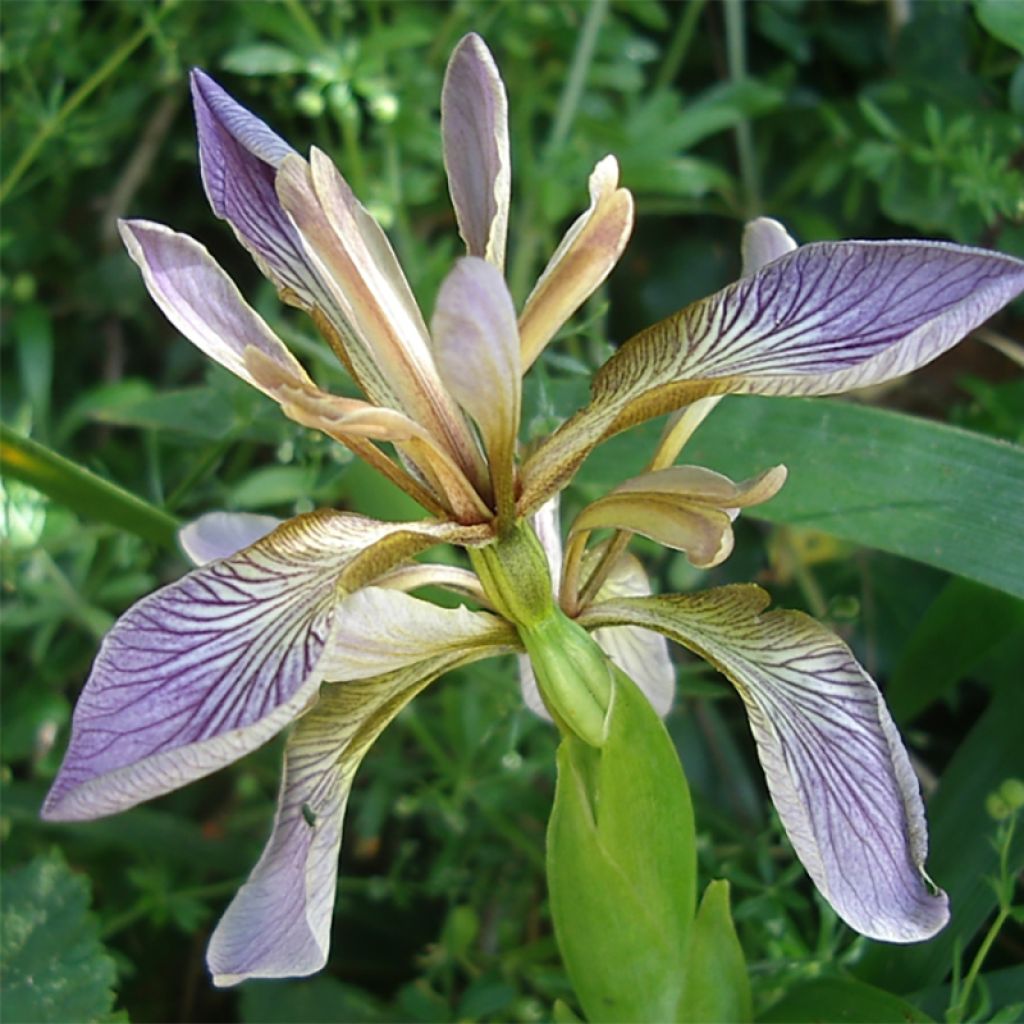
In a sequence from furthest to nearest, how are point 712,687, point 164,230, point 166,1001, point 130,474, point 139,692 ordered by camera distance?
1. point 130,474
2. point 166,1001
3. point 712,687
4. point 164,230
5. point 139,692

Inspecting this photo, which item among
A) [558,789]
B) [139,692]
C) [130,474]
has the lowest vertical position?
[130,474]

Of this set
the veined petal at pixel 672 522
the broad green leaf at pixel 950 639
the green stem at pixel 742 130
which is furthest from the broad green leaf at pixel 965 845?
the green stem at pixel 742 130

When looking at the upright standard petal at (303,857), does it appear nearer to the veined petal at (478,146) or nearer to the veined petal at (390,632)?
the veined petal at (390,632)

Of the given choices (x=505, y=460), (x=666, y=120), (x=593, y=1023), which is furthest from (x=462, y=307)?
(x=666, y=120)

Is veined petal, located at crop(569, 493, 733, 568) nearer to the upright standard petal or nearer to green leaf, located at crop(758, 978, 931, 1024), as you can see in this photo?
the upright standard petal

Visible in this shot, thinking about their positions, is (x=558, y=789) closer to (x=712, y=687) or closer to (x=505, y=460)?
(x=505, y=460)
